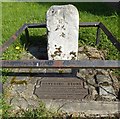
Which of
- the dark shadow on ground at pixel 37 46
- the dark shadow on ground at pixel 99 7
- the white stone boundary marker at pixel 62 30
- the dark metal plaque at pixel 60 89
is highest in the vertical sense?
the white stone boundary marker at pixel 62 30

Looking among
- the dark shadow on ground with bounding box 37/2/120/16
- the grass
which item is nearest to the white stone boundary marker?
the grass

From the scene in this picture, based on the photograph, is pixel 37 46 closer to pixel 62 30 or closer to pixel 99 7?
pixel 62 30

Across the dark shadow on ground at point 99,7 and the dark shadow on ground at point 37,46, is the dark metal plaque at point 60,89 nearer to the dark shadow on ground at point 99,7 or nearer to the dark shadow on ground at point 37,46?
the dark shadow on ground at point 37,46

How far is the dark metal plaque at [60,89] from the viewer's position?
394 cm

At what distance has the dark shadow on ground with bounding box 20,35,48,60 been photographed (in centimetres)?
525

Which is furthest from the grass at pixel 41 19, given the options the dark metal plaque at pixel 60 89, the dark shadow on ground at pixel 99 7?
the dark metal plaque at pixel 60 89

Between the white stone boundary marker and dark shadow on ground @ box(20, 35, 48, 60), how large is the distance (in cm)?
35

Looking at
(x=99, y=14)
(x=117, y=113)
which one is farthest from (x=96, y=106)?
(x=99, y=14)

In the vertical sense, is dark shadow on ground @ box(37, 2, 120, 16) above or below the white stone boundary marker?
below

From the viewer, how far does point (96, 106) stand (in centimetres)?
361

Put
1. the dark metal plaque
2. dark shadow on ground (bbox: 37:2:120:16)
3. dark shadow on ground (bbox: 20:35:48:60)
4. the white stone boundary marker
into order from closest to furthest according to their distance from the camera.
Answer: the dark metal plaque → the white stone boundary marker → dark shadow on ground (bbox: 20:35:48:60) → dark shadow on ground (bbox: 37:2:120:16)

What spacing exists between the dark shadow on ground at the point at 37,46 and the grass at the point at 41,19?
0.30ft

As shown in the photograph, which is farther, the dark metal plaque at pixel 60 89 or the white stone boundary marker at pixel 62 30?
the white stone boundary marker at pixel 62 30

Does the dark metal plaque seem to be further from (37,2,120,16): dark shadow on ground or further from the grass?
(37,2,120,16): dark shadow on ground
